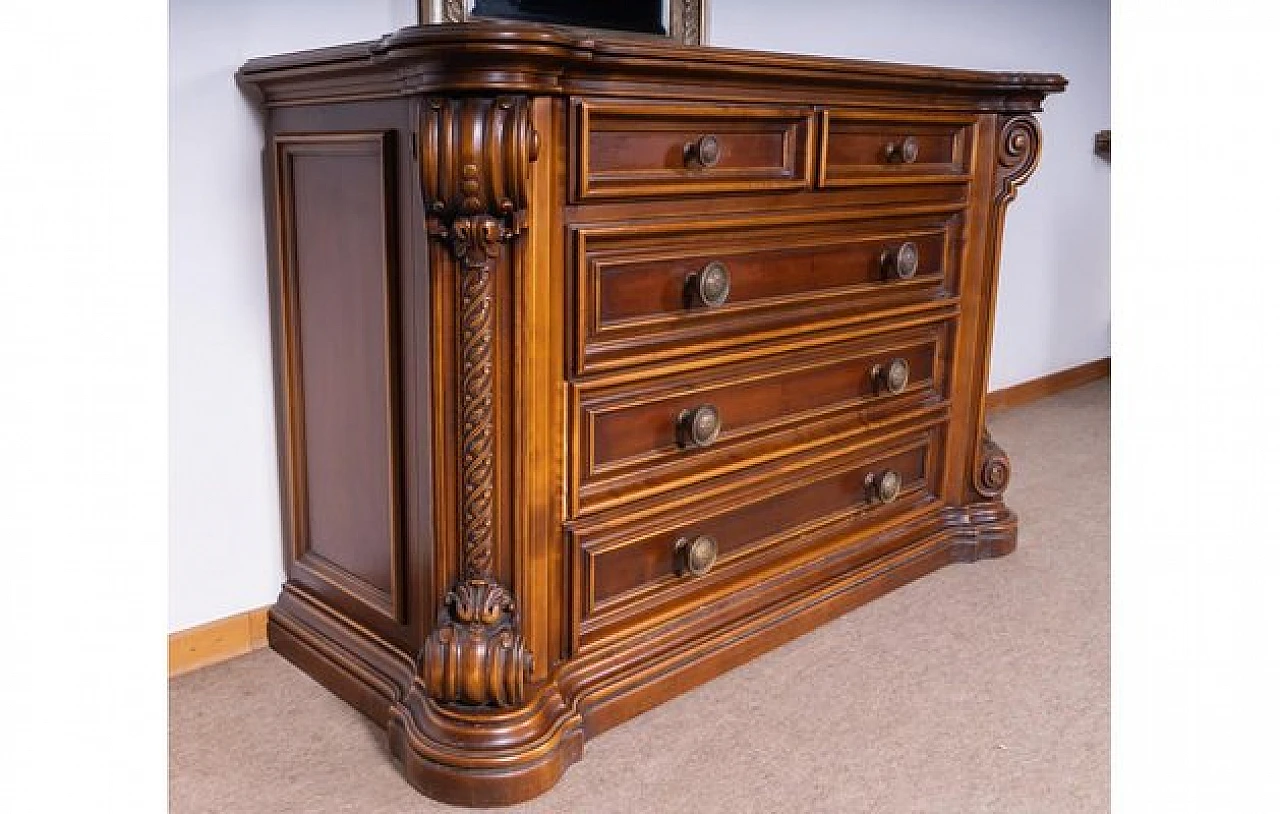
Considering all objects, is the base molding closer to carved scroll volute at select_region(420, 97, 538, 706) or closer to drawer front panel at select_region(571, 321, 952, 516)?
carved scroll volute at select_region(420, 97, 538, 706)

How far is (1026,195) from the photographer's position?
12.4 ft

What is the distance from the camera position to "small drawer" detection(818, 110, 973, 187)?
196 cm

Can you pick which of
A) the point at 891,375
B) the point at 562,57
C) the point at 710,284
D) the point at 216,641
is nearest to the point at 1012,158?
the point at 891,375

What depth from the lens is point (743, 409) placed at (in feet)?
6.37

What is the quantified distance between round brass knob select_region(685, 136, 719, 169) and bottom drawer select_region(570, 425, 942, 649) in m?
0.58

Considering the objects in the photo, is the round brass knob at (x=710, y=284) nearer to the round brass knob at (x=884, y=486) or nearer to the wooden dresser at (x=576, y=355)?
the wooden dresser at (x=576, y=355)

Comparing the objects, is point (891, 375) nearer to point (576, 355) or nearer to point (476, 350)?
point (576, 355)

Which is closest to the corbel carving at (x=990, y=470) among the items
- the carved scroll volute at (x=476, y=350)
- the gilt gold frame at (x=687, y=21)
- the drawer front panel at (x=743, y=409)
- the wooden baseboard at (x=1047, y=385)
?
the drawer front panel at (x=743, y=409)

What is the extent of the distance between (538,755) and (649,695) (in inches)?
11.3

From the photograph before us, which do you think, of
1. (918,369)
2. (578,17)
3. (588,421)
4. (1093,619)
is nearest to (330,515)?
(588,421)

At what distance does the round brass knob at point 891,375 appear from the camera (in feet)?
7.29

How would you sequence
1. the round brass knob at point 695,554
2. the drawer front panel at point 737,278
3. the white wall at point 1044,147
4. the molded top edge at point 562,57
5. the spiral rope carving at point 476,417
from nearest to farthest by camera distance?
the molded top edge at point 562,57 → the spiral rope carving at point 476,417 → the drawer front panel at point 737,278 → the round brass knob at point 695,554 → the white wall at point 1044,147

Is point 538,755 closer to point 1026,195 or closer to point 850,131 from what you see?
point 850,131

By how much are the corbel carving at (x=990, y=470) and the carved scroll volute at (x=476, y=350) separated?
1324mm
